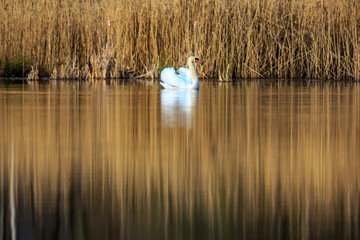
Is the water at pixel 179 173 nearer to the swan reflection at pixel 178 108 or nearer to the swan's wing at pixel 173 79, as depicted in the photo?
the swan reflection at pixel 178 108

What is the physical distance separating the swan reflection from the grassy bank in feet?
12.8

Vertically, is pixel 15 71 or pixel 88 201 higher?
pixel 15 71

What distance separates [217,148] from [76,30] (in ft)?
36.5

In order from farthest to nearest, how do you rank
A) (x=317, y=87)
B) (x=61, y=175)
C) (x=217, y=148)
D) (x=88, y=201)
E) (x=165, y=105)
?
(x=317, y=87), (x=165, y=105), (x=217, y=148), (x=61, y=175), (x=88, y=201)

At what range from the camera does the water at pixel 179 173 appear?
2842 millimetres

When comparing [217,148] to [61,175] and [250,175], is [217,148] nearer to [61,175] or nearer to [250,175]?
[250,175]

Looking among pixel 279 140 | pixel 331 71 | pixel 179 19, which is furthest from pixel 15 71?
pixel 279 140

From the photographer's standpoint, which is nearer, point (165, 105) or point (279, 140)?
point (279, 140)

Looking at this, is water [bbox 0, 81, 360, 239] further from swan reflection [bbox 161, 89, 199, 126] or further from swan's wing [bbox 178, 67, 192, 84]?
swan's wing [bbox 178, 67, 192, 84]

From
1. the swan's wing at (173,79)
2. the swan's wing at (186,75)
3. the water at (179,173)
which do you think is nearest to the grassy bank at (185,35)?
the swan's wing at (186,75)

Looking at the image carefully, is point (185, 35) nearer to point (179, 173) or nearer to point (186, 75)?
point (186, 75)

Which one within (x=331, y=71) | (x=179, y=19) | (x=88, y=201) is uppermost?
(x=179, y=19)

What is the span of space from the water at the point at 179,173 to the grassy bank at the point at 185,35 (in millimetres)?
7222

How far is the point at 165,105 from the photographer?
8555 mm
